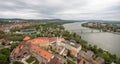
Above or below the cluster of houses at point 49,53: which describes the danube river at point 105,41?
below

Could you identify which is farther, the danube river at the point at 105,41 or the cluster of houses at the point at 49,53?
the danube river at the point at 105,41

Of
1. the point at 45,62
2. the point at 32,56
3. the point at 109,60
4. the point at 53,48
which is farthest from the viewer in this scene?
the point at 53,48

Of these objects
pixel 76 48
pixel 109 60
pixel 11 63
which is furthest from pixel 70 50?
pixel 11 63

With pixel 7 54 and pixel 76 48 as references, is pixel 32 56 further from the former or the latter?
pixel 76 48

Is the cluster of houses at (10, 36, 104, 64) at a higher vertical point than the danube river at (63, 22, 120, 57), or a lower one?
higher

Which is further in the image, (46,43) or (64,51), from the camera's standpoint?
(46,43)

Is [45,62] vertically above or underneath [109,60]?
above

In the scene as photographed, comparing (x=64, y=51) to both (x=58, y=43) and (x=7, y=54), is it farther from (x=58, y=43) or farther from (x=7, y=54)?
(x=7, y=54)

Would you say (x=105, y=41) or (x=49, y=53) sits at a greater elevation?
(x=49, y=53)

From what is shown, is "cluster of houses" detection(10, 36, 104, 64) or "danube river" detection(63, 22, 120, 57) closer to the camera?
"cluster of houses" detection(10, 36, 104, 64)

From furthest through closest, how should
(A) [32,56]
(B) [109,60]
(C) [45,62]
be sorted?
(B) [109,60]
(A) [32,56]
(C) [45,62]

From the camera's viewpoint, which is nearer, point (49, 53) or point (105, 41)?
point (49, 53)
